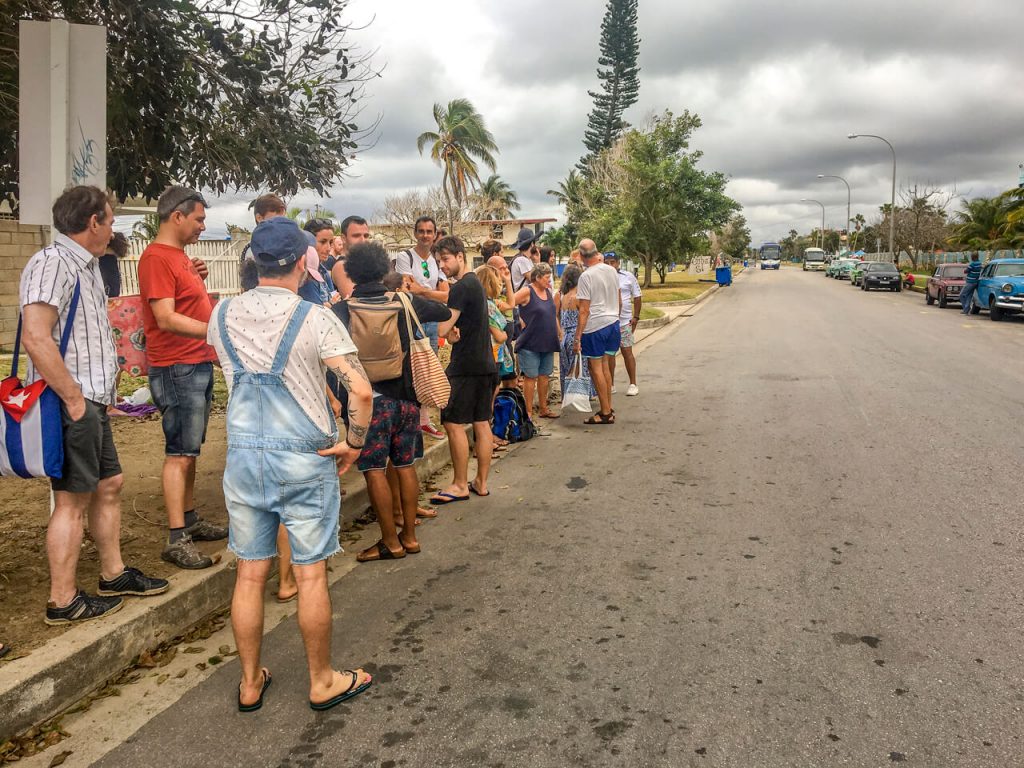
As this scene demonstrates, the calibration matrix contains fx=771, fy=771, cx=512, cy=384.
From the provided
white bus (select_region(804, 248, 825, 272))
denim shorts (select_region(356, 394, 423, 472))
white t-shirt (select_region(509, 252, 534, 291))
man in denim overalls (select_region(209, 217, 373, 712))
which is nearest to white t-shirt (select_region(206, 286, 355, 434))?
man in denim overalls (select_region(209, 217, 373, 712))

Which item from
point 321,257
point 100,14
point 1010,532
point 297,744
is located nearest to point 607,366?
point 321,257

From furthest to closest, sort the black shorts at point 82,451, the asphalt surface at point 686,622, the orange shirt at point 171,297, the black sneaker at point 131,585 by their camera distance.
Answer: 1. the orange shirt at point 171,297
2. the black sneaker at point 131,585
3. the black shorts at point 82,451
4. the asphalt surface at point 686,622

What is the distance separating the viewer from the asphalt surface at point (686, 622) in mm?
2812

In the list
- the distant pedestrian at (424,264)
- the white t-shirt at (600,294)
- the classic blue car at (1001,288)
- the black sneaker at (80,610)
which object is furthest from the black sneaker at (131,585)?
the classic blue car at (1001,288)

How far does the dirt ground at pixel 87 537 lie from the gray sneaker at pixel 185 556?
0.05m

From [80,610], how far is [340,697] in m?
1.33

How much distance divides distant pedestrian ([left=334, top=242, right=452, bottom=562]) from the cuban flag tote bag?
1.56 meters

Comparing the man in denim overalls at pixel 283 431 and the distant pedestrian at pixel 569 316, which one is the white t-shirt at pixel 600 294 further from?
the man in denim overalls at pixel 283 431

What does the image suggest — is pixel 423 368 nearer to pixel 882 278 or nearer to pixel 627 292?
pixel 627 292

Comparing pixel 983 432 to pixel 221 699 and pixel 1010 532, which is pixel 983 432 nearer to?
pixel 1010 532

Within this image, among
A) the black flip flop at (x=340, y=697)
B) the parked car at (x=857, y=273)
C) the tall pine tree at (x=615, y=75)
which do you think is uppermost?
the tall pine tree at (x=615, y=75)

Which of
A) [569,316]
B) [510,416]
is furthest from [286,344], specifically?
[569,316]

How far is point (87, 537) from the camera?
468 centimetres

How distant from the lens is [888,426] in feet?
25.8
